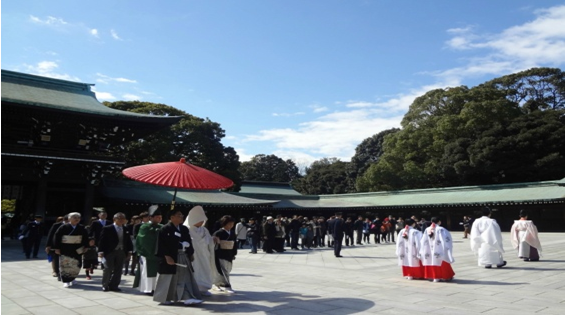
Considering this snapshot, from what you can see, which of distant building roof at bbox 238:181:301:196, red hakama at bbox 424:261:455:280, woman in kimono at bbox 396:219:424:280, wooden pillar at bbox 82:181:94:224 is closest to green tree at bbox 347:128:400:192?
distant building roof at bbox 238:181:301:196

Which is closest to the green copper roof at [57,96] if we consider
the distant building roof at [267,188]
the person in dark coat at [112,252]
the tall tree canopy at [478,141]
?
the person in dark coat at [112,252]

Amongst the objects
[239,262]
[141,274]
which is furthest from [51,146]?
[141,274]

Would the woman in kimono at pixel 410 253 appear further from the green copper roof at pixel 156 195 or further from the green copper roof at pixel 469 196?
the green copper roof at pixel 156 195

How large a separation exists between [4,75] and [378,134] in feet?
174

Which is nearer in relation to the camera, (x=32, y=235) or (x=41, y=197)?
(x=32, y=235)

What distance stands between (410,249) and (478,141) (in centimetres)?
2825

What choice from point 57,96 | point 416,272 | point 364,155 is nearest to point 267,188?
point 364,155

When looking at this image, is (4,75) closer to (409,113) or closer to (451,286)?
(451,286)

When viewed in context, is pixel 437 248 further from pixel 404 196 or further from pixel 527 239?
pixel 404 196

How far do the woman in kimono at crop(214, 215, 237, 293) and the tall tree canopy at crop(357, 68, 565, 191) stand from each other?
101 feet

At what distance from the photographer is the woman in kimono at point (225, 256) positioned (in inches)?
299

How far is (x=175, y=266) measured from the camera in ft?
21.0

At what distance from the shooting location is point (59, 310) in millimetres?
5867

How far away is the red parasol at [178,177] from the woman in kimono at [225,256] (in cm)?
150
